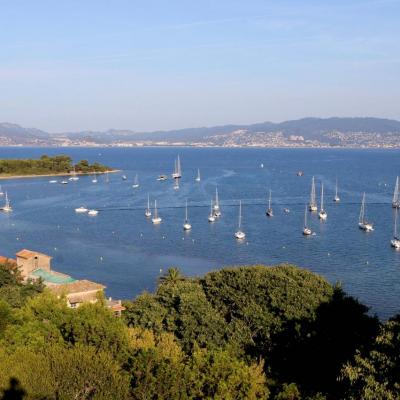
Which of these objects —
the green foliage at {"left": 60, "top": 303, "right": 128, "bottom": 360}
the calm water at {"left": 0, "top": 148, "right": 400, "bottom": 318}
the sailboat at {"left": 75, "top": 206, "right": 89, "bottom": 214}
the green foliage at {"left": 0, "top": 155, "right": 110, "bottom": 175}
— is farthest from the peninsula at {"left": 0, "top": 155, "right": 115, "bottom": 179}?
the green foliage at {"left": 60, "top": 303, "right": 128, "bottom": 360}

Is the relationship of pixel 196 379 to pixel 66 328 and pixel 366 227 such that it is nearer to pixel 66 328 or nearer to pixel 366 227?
pixel 66 328

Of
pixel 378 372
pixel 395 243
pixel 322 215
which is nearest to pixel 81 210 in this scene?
pixel 322 215

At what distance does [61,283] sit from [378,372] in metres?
24.1

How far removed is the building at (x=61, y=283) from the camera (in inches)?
1148

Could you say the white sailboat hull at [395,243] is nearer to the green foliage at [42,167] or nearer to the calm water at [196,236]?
the calm water at [196,236]

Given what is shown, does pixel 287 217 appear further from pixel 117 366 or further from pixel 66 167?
pixel 66 167

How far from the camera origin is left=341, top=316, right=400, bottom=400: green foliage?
1182cm

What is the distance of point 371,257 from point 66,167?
3576 inches

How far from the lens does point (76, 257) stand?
49.1m

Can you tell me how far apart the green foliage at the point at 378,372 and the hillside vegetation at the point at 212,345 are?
2 centimetres

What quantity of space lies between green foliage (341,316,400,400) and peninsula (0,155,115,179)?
113 m

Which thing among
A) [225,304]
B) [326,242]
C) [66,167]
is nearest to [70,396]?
[225,304]

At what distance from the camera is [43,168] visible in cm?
12644

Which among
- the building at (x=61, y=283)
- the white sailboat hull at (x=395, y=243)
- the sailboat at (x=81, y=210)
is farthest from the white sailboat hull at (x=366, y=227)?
the building at (x=61, y=283)
